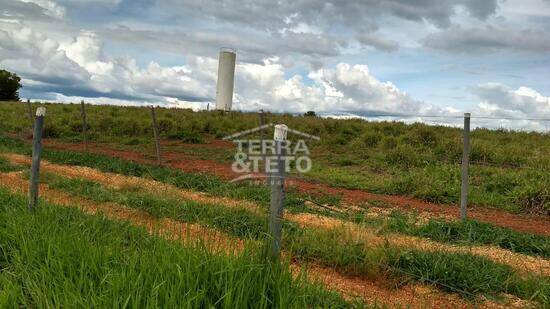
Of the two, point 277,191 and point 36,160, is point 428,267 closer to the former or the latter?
point 277,191

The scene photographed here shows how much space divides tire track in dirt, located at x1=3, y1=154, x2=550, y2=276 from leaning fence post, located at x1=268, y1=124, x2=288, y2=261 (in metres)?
1.85

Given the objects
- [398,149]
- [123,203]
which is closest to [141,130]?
[398,149]

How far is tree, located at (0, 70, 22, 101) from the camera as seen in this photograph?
5238 cm

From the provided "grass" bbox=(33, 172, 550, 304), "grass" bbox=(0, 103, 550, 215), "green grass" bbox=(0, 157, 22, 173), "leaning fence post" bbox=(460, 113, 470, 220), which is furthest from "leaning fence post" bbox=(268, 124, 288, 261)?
"green grass" bbox=(0, 157, 22, 173)

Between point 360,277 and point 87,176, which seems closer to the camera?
point 360,277

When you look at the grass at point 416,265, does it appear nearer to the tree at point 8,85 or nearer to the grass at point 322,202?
the grass at point 322,202

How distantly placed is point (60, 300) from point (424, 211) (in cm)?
698

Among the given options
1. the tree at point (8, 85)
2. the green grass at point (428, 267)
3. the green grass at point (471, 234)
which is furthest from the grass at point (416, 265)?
the tree at point (8, 85)

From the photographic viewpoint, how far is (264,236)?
3.87 meters

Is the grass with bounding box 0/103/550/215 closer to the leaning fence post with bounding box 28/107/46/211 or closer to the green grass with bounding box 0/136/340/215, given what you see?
the green grass with bounding box 0/136/340/215

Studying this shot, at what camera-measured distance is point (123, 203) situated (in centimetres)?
757

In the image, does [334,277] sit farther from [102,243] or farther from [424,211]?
[424,211]

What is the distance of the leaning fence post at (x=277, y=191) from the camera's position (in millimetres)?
3445

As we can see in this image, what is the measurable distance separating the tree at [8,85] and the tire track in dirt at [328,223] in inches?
1823
